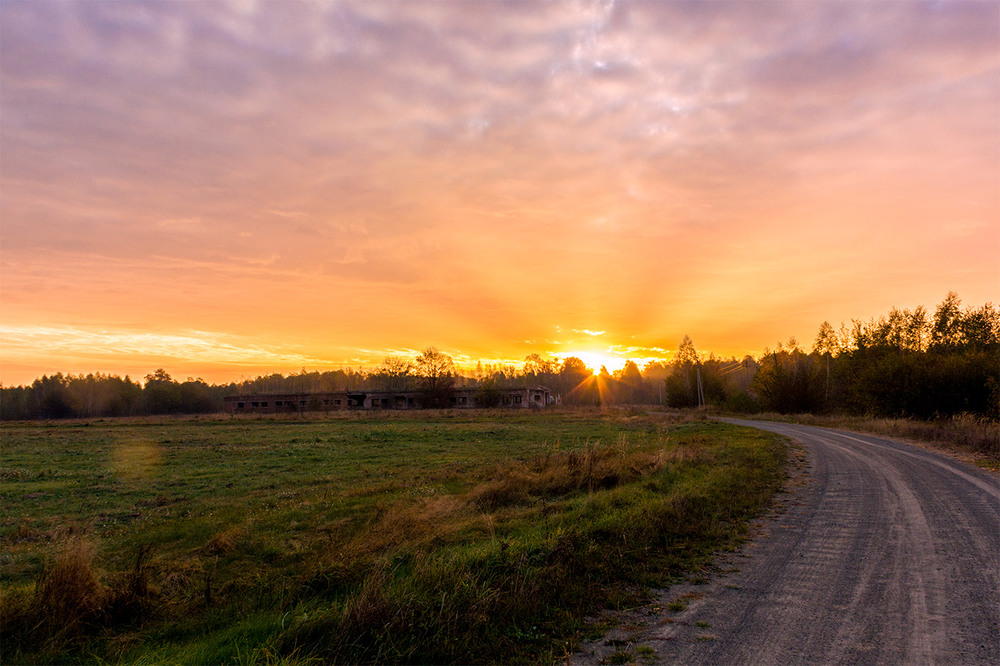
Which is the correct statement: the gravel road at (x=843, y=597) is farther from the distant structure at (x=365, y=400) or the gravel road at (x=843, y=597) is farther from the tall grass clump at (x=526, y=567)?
the distant structure at (x=365, y=400)

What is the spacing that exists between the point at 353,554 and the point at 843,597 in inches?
274

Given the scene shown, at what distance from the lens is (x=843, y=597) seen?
20.6ft

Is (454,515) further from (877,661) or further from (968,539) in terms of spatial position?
(968,539)

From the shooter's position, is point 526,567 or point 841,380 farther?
point 841,380

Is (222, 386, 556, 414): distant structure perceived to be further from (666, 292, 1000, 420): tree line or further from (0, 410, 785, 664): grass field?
(0, 410, 785, 664): grass field

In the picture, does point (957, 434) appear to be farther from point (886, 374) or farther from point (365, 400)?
point (365, 400)

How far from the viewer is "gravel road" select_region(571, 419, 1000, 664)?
4.99 meters

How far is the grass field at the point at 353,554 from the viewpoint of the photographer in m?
5.52

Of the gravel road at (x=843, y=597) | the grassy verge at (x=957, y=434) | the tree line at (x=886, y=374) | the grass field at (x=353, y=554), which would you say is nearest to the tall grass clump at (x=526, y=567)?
the grass field at (x=353, y=554)

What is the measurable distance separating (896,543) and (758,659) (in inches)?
217

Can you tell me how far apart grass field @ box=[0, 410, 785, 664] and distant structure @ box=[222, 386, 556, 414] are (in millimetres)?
79389

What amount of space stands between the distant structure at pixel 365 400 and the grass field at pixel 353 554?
7939 centimetres

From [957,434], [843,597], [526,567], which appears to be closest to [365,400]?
[957,434]

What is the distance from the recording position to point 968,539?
8.54 meters
